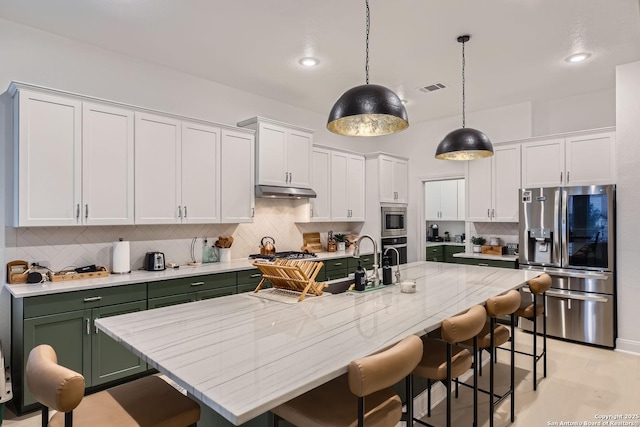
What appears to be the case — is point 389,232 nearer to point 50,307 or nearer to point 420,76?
point 420,76

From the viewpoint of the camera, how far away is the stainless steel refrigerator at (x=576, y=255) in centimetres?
401

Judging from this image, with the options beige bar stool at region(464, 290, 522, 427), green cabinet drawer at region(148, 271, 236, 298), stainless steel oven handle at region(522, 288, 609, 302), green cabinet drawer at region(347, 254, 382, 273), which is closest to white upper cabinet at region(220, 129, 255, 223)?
green cabinet drawer at region(148, 271, 236, 298)

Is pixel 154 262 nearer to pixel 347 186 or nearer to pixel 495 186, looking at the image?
pixel 347 186

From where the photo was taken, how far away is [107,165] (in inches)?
129

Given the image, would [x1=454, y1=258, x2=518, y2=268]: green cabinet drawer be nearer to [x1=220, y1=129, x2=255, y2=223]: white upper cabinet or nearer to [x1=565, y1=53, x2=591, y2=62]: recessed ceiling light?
[x1=565, y1=53, x2=591, y2=62]: recessed ceiling light

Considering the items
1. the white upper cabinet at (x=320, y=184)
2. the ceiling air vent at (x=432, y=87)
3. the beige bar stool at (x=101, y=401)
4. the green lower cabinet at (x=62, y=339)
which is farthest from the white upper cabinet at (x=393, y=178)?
the beige bar stool at (x=101, y=401)

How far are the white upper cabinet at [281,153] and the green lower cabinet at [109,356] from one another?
2.08 metres

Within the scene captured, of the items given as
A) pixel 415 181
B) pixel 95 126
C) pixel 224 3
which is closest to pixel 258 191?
pixel 95 126

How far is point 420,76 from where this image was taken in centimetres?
425

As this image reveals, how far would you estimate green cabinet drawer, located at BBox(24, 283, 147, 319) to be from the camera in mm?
2684

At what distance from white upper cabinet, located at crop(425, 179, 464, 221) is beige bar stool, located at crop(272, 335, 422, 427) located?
6.12 metres

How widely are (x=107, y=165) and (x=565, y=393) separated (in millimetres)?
4310

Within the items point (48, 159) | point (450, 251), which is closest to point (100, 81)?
point (48, 159)

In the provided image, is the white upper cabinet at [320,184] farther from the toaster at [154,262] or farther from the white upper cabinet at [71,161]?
the white upper cabinet at [71,161]
